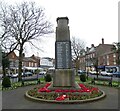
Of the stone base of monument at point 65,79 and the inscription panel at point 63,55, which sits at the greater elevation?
the inscription panel at point 63,55

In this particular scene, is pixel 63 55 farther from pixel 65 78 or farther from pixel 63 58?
pixel 65 78

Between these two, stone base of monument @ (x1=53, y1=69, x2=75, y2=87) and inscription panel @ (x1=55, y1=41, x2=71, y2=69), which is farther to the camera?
inscription panel @ (x1=55, y1=41, x2=71, y2=69)

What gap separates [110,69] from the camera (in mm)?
63688

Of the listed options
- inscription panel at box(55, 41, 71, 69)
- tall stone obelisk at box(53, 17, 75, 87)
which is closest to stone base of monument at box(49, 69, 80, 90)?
tall stone obelisk at box(53, 17, 75, 87)

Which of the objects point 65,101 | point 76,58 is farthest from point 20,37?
point 76,58

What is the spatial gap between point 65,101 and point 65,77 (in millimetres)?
3473

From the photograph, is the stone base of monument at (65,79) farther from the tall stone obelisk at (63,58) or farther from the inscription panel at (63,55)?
the inscription panel at (63,55)

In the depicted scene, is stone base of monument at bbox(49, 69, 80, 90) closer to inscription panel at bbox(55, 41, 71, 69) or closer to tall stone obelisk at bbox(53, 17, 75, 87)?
tall stone obelisk at bbox(53, 17, 75, 87)

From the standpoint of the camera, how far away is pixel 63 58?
1472 cm

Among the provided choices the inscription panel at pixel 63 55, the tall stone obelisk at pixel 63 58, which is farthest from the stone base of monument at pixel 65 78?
the inscription panel at pixel 63 55

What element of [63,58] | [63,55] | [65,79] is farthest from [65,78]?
[63,55]

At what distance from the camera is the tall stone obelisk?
14125mm

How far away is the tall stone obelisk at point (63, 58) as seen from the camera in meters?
14.1

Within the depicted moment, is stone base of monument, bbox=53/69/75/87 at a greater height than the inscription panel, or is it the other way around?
the inscription panel
